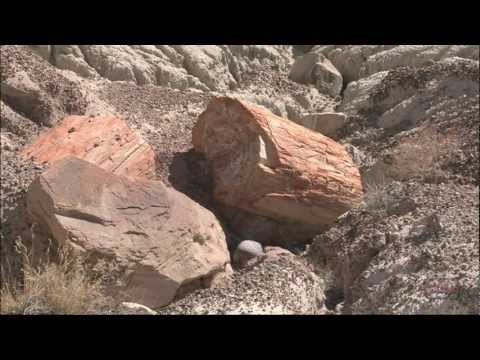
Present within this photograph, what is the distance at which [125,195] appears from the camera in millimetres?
6117

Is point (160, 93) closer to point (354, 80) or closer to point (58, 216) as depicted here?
point (354, 80)

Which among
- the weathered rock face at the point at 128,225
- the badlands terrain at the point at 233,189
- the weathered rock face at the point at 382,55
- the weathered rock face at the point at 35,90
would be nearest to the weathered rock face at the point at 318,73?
the badlands terrain at the point at 233,189

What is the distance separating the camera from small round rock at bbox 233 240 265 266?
23.5ft

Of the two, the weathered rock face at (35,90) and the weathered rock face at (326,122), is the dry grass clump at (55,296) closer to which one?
the weathered rock face at (35,90)

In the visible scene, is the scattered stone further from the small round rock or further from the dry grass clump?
the small round rock

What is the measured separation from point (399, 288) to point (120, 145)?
4076 mm

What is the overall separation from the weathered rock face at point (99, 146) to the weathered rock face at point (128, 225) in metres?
1.51

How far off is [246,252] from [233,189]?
3.76 feet

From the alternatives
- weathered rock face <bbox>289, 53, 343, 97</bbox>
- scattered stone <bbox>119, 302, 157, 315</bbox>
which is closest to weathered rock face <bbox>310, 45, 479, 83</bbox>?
weathered rock face <bbox>289, 53, 343, 97</bbox>

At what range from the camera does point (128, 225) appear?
5.95 meters

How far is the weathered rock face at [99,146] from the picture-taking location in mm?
7613

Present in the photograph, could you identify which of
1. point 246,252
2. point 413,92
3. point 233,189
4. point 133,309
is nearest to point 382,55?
point 413,92

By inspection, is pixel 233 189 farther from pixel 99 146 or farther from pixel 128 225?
pixel 128 225

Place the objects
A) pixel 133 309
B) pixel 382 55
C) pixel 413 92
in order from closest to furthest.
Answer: pixel 133 309
pixel 413 92
pixel 382 55
